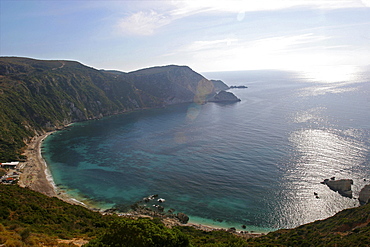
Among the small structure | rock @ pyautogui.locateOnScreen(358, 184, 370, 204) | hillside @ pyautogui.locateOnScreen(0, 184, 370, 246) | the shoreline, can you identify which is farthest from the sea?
the small structure

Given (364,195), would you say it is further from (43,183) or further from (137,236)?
(43,183)

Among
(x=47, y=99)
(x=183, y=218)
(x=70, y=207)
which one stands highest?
(x=47, y=99)

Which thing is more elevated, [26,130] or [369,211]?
[26,130]

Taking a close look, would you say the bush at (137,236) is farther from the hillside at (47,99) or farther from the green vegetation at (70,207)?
the hillside at (47,99)

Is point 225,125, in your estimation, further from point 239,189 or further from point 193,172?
point 239,189

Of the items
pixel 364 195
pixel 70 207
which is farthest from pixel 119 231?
pixel 364 195

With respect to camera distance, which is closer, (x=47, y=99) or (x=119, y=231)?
(x=119, y=231)

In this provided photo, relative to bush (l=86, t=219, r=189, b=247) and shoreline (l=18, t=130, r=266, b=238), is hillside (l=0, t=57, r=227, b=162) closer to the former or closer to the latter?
shoreline (l=18, t=130, r=266, b=238)

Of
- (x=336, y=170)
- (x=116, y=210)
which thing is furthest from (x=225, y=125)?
(x=116, y=210)
